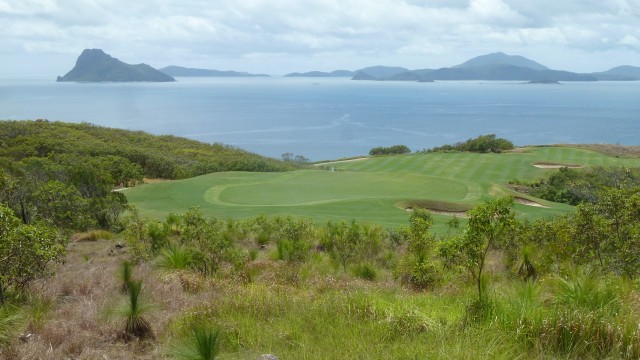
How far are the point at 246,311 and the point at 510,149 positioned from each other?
52.7 metres

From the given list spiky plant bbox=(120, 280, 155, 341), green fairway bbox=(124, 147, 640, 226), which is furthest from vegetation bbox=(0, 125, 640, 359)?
green fairway bbox=(124, 147, 640, 226)

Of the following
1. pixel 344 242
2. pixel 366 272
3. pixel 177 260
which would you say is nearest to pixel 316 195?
pixel 344 242

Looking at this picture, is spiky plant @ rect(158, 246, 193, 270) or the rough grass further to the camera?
the rough grass

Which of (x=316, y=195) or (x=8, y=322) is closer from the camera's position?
(x=8, y=322)

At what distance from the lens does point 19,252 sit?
6.97 metres

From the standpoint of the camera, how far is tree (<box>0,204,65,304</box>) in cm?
682

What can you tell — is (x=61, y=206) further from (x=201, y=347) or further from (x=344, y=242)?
(x=201, y=347)

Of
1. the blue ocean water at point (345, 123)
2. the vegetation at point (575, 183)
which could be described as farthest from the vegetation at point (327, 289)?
the blue ocean water at point (345, 123)

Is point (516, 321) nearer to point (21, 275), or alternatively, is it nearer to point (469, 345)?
point (469, 345)

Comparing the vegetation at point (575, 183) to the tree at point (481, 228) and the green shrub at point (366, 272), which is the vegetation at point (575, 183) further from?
the tree at point (481, 228)

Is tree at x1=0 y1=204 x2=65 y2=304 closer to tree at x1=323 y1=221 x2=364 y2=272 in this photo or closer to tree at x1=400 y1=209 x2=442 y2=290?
tree at x1=400 y1=209 x2=442 y2=290

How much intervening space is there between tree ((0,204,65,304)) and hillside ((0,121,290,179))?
31491 millimetres

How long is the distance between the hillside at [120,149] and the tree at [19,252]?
103 ft

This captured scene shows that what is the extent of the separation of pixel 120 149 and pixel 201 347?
151 feet
